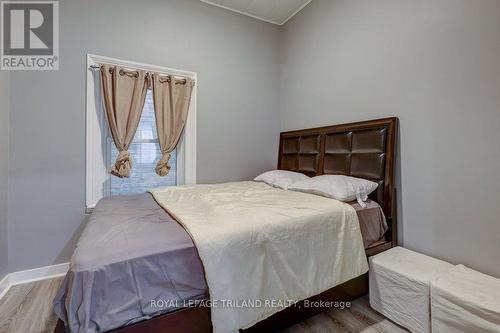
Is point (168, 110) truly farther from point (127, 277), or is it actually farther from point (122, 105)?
point (127, 277)

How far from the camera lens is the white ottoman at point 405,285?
1470 mm

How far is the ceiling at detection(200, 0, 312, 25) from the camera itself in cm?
298

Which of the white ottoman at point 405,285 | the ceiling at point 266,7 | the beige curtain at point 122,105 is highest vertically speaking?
the ceiling at point 266,7

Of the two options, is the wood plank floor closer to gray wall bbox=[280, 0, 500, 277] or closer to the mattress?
gray wall bbox=[280, 0, 500, 277]

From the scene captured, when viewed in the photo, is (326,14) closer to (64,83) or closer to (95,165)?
(64,83)

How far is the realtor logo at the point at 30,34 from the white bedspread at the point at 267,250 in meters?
1.88

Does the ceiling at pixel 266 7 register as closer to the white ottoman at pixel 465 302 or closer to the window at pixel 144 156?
the window at pixel 144 156

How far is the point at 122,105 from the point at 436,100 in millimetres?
2887

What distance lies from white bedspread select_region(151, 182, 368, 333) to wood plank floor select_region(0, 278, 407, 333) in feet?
1.09

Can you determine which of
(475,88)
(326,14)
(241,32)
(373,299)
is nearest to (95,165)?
(241,32)

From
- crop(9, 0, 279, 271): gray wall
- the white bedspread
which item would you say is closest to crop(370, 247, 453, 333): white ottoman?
the white bedspread

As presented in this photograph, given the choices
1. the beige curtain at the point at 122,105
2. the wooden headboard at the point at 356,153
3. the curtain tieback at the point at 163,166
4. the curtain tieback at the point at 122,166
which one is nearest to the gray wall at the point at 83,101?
the beige curtain at the point at 122,105

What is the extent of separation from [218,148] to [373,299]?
229 cm

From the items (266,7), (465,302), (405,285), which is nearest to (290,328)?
(405,285)
